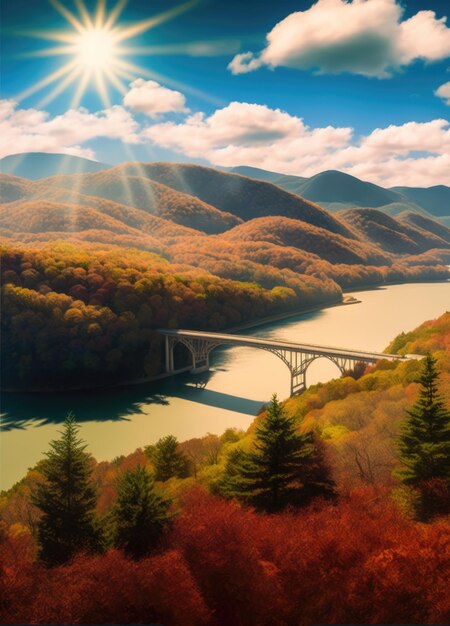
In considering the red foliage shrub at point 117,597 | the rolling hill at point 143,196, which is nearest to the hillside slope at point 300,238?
the rolling hill at point 143,196

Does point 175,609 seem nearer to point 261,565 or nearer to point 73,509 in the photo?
point 261,565

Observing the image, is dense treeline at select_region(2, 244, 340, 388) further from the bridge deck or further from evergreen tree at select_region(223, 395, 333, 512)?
evergreen tree at select_region(223, 395, 333, 512)

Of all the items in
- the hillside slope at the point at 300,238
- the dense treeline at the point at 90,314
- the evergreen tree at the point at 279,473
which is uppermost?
the hillside slope at the point at 300,238

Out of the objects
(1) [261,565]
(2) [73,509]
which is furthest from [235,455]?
(1) [261,565]

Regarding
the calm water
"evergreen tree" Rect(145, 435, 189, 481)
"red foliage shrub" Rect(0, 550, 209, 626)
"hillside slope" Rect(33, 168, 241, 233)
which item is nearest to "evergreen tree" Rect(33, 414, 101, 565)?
"red foliage shrub" Rect(0, 550, 209, 626)

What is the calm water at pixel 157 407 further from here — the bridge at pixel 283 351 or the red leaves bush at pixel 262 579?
the red leaves bush at pixel 262 579

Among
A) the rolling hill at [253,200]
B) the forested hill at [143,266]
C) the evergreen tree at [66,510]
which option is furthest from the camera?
the rolling hill at [253,200]

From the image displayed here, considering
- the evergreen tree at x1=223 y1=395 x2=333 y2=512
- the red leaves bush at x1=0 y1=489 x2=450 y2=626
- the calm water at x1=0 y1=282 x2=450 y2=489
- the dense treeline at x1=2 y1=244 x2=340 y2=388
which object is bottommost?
the calm water at x1=0 y1=282 x2=450 y2=489
